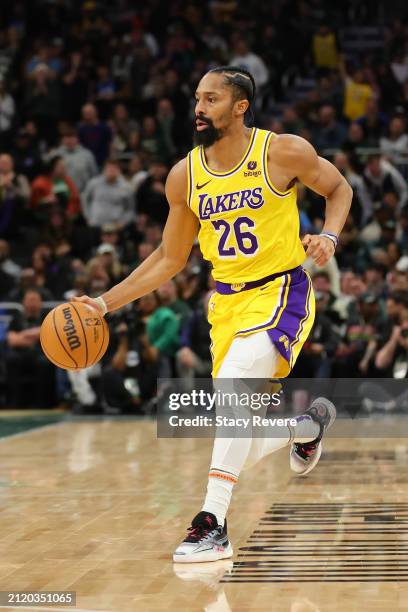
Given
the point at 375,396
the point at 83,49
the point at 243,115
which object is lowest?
the point at 375,396

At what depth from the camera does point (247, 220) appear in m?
5.75

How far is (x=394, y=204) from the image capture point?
15516mm

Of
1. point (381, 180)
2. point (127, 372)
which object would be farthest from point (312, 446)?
point (381, 180)

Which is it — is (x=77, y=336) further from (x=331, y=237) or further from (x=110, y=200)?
(x=110, y=200)

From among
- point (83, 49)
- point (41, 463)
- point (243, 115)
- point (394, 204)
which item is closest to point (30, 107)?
point (83, 49)

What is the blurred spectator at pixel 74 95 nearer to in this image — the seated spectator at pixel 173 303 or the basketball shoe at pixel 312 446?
the seated spectator at pixel 173 303

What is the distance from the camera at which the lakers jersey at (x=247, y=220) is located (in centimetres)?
575

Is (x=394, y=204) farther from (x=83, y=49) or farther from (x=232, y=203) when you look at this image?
(x=232, y=203)

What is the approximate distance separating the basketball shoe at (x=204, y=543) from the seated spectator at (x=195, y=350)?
7395mm

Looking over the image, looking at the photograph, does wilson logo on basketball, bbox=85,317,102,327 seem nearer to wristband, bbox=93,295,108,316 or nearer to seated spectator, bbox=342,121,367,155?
wristband, bbox=93,295,108,316

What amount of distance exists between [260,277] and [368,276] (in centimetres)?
812

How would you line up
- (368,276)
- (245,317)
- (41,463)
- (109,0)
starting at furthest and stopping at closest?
(109,0) < (368,276) < (41,463) < (245,317)

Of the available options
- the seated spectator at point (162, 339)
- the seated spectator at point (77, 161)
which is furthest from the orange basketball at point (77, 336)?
the seated spectator at point (77, 161)

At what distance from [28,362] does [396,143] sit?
608cm
